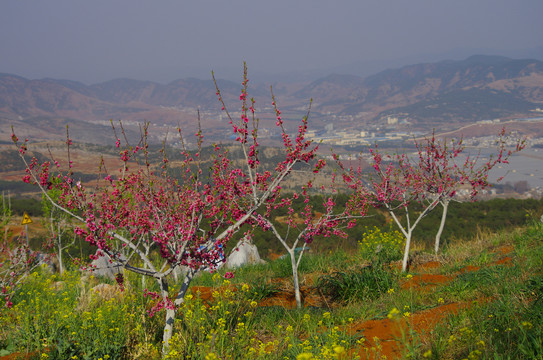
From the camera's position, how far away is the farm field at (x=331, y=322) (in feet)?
12.4

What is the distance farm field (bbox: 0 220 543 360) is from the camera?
12.4 feet

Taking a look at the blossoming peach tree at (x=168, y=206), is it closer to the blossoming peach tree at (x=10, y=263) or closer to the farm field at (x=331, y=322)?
the farm field at (x=331, y=322)

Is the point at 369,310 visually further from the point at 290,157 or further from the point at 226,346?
the point at 290,157

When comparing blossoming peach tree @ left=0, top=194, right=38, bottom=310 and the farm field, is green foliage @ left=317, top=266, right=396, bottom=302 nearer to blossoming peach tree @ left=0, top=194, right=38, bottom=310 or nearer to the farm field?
the farm field

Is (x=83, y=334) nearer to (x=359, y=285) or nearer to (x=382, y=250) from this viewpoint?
(x=359, y=285)

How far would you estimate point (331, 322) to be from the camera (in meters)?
5.27

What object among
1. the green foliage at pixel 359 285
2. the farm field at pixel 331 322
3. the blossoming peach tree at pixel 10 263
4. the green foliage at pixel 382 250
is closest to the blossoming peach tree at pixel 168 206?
the farm field at pixel 331 322

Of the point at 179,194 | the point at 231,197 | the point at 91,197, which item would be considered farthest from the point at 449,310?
the point at 91,197

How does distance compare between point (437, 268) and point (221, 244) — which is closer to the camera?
point (221, 244)

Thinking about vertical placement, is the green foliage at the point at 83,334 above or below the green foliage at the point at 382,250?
above

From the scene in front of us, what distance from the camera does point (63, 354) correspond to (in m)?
4.72

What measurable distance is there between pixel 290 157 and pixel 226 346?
2439mm

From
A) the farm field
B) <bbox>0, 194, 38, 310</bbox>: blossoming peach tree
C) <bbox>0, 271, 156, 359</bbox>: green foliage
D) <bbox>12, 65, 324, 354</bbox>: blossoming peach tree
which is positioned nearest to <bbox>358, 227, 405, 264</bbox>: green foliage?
the farm field

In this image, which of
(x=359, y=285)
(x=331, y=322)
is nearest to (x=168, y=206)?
(x=331, y=322)
